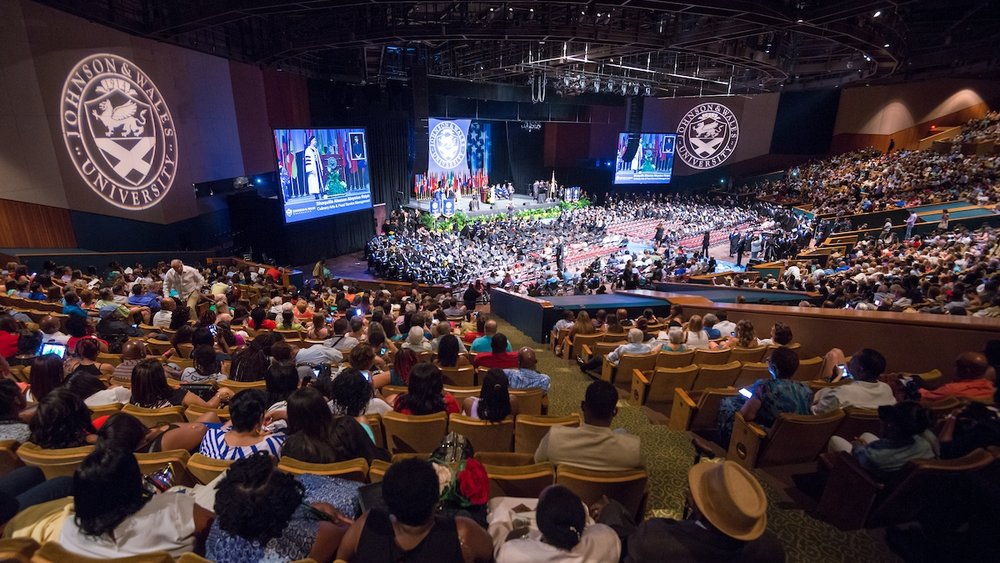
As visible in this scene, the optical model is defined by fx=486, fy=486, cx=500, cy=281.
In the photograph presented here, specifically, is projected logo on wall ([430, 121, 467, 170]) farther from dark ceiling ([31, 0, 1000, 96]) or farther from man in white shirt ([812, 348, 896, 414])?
man in white shirt ([812, 348, 896, 414])

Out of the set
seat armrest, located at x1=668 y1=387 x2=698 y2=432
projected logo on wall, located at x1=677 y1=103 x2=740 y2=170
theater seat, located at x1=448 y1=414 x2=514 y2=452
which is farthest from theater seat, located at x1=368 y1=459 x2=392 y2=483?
projected logo on wall, located at x1=677 y1=103 x2=740 y2=170

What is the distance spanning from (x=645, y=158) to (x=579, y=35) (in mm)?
14352

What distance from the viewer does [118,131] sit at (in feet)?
33.6

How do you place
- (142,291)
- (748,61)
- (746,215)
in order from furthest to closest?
(746,215)
(748,61)
(142,291)

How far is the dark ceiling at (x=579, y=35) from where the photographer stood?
9.54 metres

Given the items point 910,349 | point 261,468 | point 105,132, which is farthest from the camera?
point 105,132

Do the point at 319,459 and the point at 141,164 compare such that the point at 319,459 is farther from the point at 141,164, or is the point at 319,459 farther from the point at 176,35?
the point at 176,35

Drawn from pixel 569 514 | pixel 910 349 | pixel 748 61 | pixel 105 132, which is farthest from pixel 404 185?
pixel 569 514

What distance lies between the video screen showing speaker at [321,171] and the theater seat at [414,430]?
1249 cm

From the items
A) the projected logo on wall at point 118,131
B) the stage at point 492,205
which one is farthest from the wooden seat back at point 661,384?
the stage at point 492,205

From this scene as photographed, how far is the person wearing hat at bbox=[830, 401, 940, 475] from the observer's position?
251 centimetres

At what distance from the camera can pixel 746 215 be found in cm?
2161

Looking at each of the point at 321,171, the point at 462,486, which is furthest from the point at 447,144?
the point at 462,486

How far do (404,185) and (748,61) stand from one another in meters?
14.1
